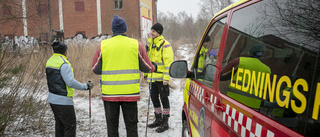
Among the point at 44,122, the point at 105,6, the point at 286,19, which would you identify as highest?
the point at 105,6

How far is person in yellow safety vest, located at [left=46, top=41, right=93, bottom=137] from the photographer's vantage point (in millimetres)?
3188

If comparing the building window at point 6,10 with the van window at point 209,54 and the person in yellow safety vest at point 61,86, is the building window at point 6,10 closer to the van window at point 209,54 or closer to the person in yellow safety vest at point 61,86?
the person in yellow safety vest at point 61,86

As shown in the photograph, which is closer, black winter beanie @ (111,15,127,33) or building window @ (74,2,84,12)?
black winter beanie @ (111,15,127,33)

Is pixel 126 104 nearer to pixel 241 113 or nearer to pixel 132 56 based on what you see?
pixel 132 56

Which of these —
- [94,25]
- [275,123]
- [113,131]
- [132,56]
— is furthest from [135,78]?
[94,25]

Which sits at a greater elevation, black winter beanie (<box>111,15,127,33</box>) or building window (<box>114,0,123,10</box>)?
building window (<box>114,0,123,10</box>)

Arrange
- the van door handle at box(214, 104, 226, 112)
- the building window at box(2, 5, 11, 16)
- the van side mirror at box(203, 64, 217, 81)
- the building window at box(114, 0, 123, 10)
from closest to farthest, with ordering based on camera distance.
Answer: the van door handle at box(214, 104, 226, 112)
the van side mirror at box(203, 64, 217, 81)
the building window at box(2, 5, 11, 16)
the building window at box(114, 0, 123, 10)

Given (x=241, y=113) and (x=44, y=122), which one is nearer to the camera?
(x=241, y=113)

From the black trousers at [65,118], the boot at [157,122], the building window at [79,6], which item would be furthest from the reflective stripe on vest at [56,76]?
the building window at [79,6]

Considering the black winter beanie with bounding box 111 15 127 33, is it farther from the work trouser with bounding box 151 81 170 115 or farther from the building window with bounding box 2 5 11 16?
the building window with bounding box 2 5 11 16

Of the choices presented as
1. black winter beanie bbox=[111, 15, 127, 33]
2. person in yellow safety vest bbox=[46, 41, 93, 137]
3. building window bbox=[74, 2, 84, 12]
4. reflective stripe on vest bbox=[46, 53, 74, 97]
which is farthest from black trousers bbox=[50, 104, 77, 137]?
building window bbox=[74, 2, 84, 12]

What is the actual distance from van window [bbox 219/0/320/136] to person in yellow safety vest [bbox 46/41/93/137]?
2.35 meters

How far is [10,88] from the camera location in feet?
12.7

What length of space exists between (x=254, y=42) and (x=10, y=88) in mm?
3903
